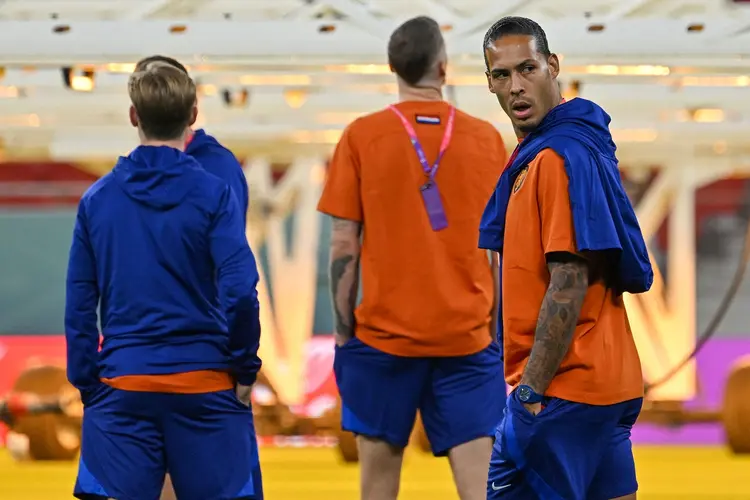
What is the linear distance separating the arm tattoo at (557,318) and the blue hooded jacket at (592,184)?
2.5 inches

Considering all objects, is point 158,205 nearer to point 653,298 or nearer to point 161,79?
point 161,79

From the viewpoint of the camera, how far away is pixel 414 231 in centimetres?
453

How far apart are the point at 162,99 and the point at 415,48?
114 centimetres

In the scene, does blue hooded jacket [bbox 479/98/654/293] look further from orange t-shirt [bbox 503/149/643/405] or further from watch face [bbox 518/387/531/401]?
watch face [bbox 518/387/531/401]

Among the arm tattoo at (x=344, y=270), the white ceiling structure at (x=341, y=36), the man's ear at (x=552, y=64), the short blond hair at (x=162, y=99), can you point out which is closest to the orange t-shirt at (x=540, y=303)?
the man's ear at (x=552, y=64)

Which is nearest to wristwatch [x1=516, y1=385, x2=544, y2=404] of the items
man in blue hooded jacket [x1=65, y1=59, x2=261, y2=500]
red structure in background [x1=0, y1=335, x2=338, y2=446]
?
man in blue hooded jacket [x1=65, y1=59, x2=261, y2=500]

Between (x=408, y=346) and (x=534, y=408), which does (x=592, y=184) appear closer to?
(x=534, y=408)

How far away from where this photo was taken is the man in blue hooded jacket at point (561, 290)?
3037mm

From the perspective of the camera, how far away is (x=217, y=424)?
12.3 ft

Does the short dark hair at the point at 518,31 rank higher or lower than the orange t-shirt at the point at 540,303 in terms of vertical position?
higher

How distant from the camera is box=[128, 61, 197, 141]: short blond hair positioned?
145 inches

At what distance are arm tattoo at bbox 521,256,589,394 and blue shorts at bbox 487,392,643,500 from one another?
0.29ft

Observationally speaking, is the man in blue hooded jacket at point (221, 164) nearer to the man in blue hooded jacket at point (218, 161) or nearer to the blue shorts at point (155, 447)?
the man in blue hooded jacket at point (218, 161)

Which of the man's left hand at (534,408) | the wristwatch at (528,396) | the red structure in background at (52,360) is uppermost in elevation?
the wristwatch at (528,396)
